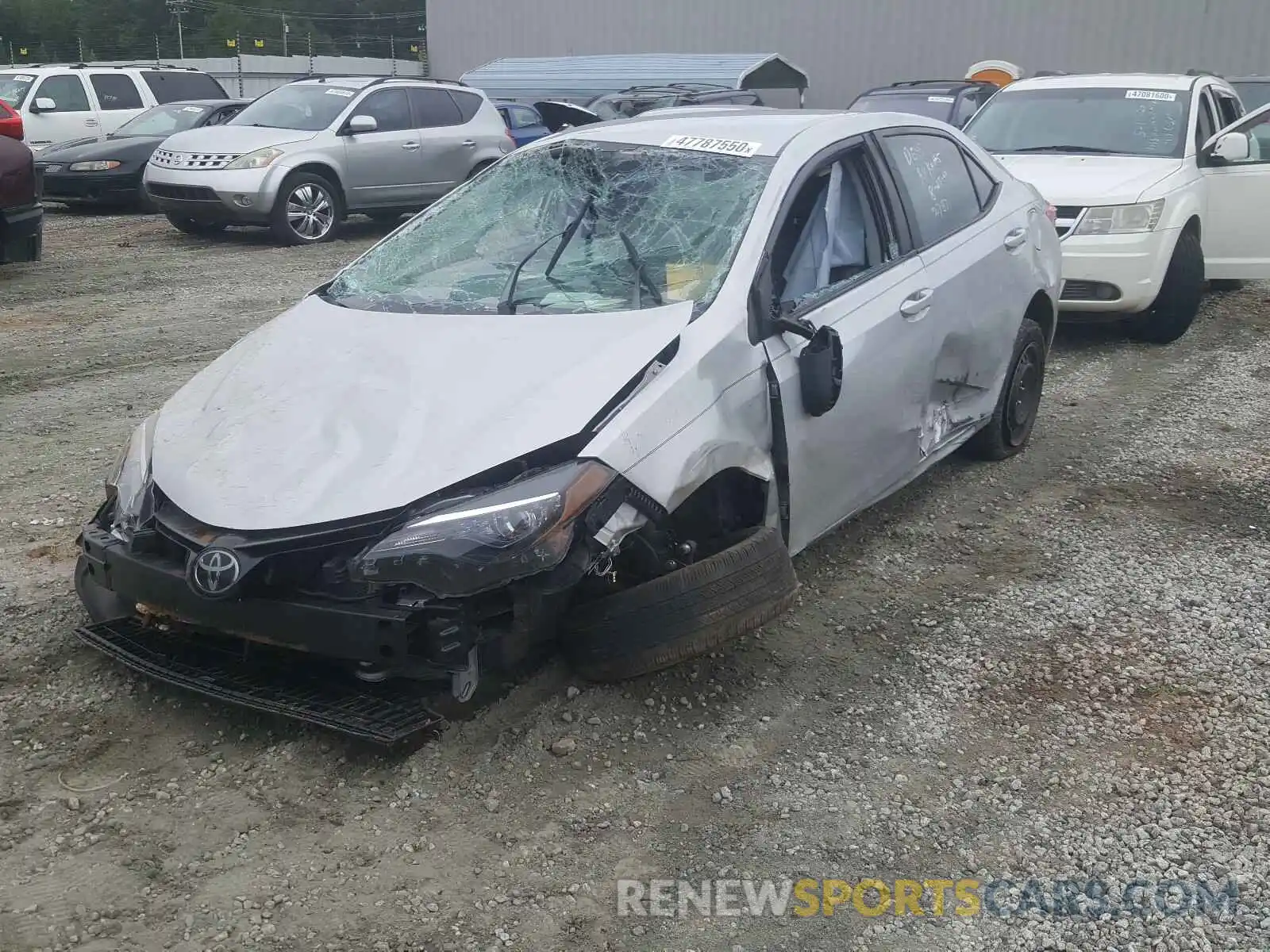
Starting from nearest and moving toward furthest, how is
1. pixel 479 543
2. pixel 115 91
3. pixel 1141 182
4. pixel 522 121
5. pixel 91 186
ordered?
pixel 479 543 → pixel 1141 182 → pixel 91 186 → pixel 115 91 → pixel 522 121

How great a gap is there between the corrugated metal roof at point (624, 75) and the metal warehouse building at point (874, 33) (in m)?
3.18

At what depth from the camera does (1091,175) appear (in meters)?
8.08

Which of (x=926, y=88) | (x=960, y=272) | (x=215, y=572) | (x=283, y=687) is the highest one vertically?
(x=926, y=88)

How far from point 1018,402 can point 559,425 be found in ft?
10.5

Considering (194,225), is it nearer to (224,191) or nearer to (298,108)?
(224,191)

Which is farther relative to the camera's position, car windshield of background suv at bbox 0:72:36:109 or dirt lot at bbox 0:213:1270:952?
car windshield of background suv at bbox 0:72:36:109

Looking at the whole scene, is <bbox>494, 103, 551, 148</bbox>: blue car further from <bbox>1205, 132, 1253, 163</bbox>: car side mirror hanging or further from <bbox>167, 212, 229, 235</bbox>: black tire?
<bbox>1205, 132, 1253, 163</bbox>: car side mirror hanging

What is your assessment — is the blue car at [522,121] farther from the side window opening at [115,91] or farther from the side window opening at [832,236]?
the side window opening at [832,236]

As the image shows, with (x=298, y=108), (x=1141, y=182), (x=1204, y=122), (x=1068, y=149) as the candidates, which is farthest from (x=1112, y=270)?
(x=298, y=108)

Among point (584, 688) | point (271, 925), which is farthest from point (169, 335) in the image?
point (271, 925)

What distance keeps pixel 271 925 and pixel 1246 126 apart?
852cm

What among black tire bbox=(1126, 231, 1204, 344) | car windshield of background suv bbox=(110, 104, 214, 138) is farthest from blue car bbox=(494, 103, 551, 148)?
black tire bbox=(1126, 231, 1204, 344)

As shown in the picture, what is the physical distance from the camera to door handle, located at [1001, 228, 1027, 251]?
5.38m

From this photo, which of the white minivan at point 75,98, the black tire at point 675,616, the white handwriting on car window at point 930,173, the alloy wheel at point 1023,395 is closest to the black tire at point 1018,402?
the alloy wheel at point 1023,395
